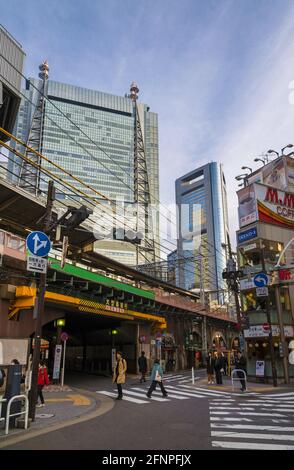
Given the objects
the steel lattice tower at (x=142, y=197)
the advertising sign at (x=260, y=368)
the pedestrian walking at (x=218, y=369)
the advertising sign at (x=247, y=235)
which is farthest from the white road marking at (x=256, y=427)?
the steel lattice tower at (x=142, y=197)

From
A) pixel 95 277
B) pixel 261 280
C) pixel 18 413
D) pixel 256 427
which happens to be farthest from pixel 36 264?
pixel 261 280

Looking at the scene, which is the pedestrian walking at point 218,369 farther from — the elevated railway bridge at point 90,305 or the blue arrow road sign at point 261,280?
the elevated railway bridge at point 90,305

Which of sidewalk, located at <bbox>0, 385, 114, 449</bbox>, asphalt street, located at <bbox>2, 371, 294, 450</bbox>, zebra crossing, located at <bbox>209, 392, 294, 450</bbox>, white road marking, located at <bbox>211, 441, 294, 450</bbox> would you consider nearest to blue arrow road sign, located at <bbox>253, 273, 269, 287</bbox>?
zebra crossing, located at <bbox>209, 392, 294, 450</bbox>

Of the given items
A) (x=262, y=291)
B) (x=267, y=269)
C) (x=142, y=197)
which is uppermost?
(x=142, y=197)

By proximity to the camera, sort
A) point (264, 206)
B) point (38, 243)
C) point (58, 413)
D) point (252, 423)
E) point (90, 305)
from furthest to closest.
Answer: point (264, 206) → point (90, 305) → point (58, 413) → point (38, 243) → point (252, 423)

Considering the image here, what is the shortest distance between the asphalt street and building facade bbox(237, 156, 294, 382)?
8.37 metres

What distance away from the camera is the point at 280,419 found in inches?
392

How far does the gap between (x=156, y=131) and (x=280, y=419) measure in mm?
184718

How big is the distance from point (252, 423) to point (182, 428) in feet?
6.85

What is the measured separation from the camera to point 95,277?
23219 millimetres

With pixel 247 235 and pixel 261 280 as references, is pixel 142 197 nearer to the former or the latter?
pixel 247 235

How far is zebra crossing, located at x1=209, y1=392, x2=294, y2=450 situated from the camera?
7207 mm

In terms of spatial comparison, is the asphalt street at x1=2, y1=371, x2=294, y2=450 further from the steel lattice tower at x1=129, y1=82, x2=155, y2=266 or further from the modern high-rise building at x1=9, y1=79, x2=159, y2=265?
the modern high-rise building at x1=9, y1=79, x2=159, y2=265
